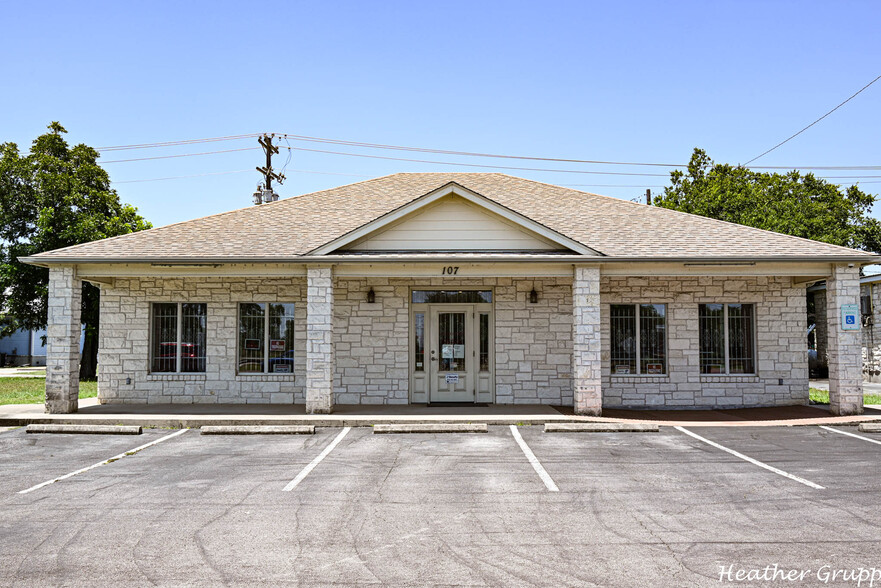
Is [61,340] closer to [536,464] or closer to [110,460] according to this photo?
[110,460]

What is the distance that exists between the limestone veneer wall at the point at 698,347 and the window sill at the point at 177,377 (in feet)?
27.8

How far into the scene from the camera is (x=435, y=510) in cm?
639

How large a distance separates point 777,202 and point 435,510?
28.7 m

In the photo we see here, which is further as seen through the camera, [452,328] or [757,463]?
[452,328]

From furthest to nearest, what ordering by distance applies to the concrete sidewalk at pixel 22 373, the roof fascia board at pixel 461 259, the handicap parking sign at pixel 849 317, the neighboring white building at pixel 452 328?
the concrete sidewalk at pixel 22 373
the neighboring white building at pixel 452 328
the handicap parking sign at pixel 849 317
the roof fascia board at pixel 461 259

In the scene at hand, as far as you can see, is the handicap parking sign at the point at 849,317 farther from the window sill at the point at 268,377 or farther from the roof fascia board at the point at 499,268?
the window sill at the point at 268,377

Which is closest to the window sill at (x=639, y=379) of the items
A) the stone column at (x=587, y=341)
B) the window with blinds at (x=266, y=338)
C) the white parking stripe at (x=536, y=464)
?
the stone column at (x=587, y=341)

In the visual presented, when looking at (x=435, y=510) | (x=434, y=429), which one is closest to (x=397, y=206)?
(x=434, y=429)

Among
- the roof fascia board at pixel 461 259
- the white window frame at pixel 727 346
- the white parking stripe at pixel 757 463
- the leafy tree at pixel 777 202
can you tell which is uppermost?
the leafy tree at pixel 777 202

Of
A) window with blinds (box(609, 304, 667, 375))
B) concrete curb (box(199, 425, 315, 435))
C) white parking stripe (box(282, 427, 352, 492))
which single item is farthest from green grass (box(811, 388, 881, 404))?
concrete curb (box(199, 425, 315, 435))

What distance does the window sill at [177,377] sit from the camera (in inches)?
553

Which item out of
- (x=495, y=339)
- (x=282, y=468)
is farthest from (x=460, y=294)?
(x=282, y=468)

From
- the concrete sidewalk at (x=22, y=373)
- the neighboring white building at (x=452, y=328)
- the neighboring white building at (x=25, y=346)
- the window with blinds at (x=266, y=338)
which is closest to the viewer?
the neighboring white building at (x=452, y=328)

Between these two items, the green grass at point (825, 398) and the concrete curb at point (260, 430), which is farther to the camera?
the green grass at point (825, 398)
